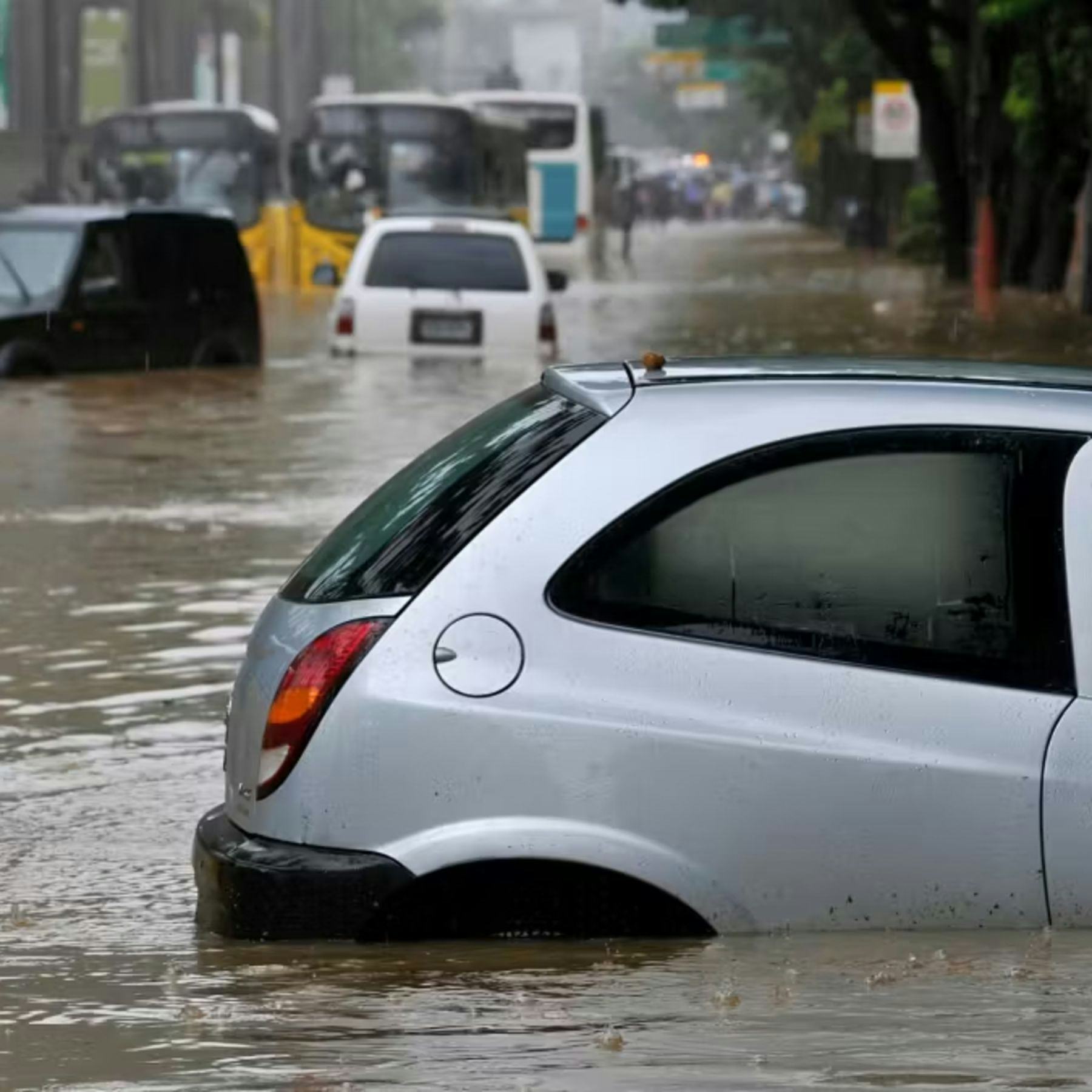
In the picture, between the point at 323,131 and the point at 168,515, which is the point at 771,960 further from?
the point at 323,131

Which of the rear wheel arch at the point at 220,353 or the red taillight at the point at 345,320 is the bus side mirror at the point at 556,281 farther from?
the rear wheel arch at the point at 220,353

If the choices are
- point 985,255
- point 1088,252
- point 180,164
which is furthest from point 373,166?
point 1088,252

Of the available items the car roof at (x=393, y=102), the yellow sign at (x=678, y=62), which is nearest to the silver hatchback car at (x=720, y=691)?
the car roof at (x=393, y=102)

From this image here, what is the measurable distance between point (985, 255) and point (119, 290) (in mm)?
22603

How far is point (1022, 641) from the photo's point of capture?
19.0 feet

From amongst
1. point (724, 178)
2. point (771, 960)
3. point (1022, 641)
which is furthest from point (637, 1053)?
point (724, 178)

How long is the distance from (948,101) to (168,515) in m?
36.1

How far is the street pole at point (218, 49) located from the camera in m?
103

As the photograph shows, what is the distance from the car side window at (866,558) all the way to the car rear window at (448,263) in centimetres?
2070

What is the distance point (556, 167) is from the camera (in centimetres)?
6388

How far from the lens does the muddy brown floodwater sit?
5.25 meters

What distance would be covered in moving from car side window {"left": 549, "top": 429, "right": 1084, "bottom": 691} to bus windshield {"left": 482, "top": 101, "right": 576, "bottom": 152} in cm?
5805

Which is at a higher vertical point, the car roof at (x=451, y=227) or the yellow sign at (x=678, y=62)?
the car roof at (x=451, y=227)

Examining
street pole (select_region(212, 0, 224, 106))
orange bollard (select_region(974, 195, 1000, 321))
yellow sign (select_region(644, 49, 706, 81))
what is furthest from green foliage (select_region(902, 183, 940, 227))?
street pole (select_region(212, 0, 224, 106))
